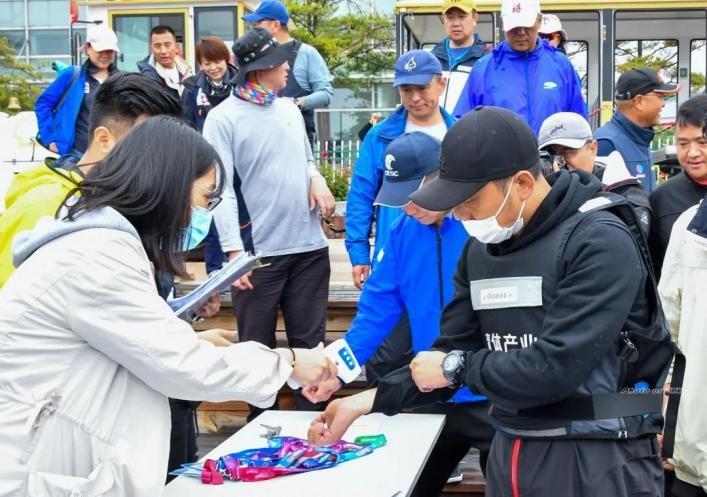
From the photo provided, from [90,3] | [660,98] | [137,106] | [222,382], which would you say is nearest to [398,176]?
[137,106]

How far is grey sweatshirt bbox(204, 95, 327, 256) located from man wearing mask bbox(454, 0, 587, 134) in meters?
1.38

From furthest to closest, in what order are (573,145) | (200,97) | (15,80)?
(15,80) < (200,97) < (573,145)

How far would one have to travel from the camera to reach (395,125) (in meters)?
5.19

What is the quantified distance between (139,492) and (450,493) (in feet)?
8.88

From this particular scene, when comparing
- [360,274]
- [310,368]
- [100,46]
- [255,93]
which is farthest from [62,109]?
[310,368]

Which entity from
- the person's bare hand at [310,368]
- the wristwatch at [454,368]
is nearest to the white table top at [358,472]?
the person's bare hand at [310,368]

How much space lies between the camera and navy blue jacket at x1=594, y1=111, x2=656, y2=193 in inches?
218

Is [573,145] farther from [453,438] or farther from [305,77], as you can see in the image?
[305,77]

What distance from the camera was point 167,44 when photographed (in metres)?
7.41

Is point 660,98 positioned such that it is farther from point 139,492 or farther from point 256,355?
point 139,492

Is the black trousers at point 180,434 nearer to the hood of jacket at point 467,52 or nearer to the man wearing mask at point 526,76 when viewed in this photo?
the man wearing mask at point 526,76

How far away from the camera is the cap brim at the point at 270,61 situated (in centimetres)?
525

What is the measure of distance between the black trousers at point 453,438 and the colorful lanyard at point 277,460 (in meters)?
0.45

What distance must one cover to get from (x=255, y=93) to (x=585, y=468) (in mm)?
3453
